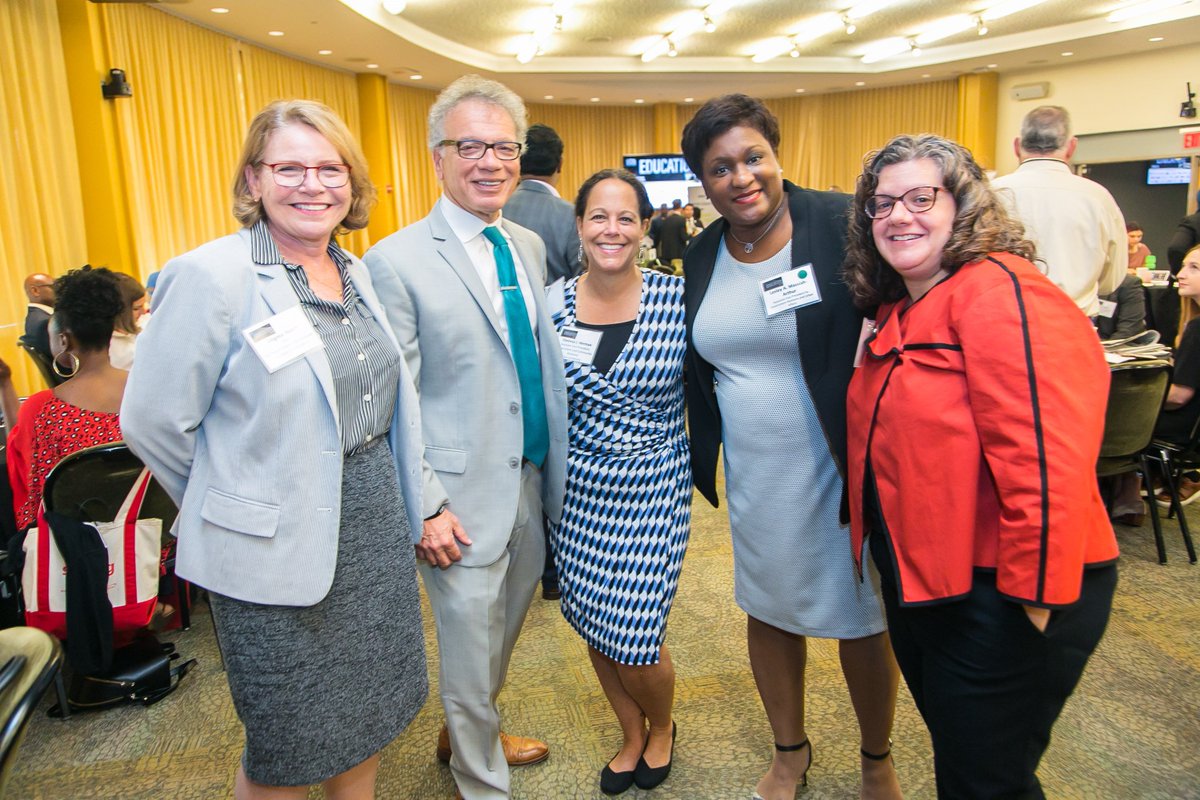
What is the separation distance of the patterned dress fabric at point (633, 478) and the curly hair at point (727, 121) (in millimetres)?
325

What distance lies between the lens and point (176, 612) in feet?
10.4

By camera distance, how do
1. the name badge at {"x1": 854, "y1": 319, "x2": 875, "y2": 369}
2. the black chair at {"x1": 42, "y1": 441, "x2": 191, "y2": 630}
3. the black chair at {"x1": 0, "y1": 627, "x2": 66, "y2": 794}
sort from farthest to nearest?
the black chair at {"x1": 42, "y1": 441, "x2": 191, "y2": 630} → the name badge at {"x1": 854, "y1": 319, "x2": 875, "y2": 369} → the black chair at {"x1": 0, "y1": 627, "x2": 66, "y2": 794}

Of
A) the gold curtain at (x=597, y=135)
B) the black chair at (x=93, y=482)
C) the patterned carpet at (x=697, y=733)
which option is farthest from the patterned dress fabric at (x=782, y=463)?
the gold curtain at (x=597, y=135)

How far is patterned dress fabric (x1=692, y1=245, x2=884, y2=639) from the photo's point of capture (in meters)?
1.75

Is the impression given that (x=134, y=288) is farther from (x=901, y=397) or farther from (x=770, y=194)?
(x=901, y=397)

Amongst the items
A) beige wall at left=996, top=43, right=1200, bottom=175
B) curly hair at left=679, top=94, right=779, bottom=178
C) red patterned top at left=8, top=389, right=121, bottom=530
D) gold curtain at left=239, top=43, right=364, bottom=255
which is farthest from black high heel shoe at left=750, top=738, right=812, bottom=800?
beige wall at left=996, top=43, right=1200, bottom=175

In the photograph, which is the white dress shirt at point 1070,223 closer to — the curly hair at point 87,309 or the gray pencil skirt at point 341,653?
the gray pencil skirt at point 341,653

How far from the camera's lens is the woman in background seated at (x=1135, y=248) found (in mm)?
6730

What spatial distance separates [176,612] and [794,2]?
30.7 ft

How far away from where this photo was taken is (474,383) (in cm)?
175

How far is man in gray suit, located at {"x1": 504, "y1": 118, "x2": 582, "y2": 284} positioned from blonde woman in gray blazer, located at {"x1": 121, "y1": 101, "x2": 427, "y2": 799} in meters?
1.67

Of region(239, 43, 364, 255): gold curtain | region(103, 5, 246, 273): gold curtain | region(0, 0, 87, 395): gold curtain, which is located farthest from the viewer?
region(239, 43, 364, 255): gold curtain

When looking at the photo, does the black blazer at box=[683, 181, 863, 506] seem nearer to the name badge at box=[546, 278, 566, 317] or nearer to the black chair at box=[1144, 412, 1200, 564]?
the name badge at box=[546, 278, 566, 317]

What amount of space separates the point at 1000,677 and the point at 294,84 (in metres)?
11.3
